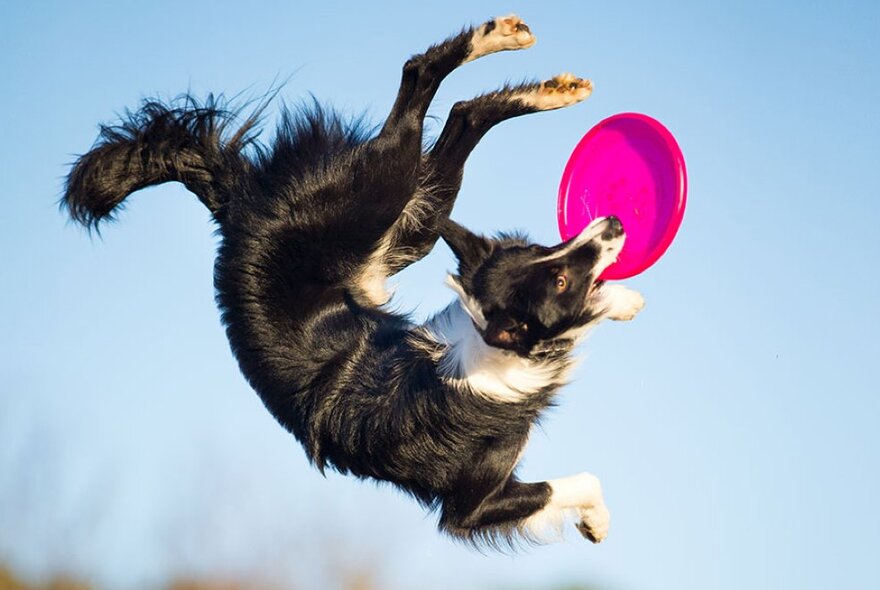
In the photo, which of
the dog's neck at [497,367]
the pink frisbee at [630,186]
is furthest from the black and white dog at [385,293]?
the pink frisbee at [630,186]

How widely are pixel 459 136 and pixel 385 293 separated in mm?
1116

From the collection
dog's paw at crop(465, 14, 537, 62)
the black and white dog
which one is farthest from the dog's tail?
dog's paw at crop(465, 14, 537, 62)

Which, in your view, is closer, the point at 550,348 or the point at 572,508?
the point at 550,348

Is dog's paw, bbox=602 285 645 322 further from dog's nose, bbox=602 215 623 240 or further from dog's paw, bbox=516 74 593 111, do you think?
dog's paw, bbox=516 74 593 111

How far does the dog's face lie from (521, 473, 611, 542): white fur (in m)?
1.21

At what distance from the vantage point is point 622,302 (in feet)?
21.5

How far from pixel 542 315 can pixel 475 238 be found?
0.58m

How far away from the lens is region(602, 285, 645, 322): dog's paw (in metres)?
6.45

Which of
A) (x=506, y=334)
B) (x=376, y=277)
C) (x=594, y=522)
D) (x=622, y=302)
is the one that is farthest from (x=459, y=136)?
(x=594, y=522)

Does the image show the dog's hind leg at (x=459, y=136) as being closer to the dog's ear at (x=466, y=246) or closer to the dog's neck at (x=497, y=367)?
the dog's ear at (x=466, y=246)

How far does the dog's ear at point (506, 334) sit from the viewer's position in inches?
240

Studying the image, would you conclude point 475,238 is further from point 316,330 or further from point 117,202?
point 117,202

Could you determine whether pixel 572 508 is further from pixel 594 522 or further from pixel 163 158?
pixel 163 158

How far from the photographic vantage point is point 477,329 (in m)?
6.28
